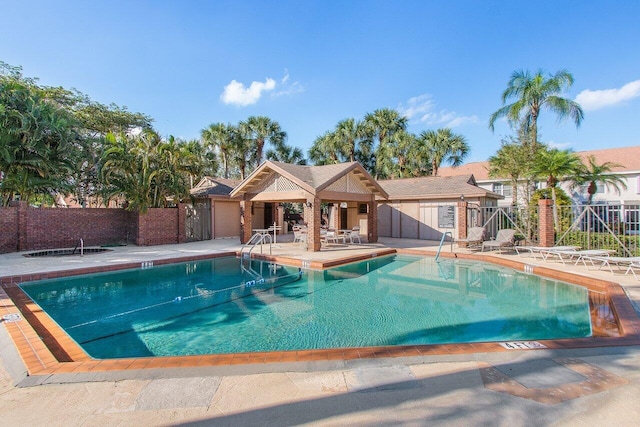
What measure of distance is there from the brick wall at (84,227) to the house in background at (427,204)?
12.6 meters

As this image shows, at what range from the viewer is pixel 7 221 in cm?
1399

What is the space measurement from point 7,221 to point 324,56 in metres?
17.1

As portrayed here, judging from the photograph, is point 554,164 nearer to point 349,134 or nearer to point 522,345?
point 522,345

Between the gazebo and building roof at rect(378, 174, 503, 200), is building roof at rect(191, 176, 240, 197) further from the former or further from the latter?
building roof at rect(378, 174, 503, 200)

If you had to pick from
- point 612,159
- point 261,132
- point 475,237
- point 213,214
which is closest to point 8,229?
point 213,214

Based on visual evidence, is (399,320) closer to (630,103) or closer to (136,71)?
(136,71)

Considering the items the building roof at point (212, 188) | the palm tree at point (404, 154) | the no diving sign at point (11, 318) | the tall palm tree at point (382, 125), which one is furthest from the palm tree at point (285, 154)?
the no diving sign at point (11, 318)

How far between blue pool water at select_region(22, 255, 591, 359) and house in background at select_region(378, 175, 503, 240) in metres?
7.35

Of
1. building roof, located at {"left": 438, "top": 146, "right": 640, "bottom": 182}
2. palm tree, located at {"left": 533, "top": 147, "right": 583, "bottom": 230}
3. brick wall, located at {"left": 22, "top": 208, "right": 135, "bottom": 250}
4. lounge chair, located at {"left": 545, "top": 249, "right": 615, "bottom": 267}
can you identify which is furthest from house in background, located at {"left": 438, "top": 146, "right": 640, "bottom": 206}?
brick wall, located at {"left": 22, "top": 208, "right": 135, "bottom": 250}

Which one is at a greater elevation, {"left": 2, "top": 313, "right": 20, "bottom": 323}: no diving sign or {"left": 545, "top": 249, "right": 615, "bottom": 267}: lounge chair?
{"left": 545, "top": 249, "right": 615, "bottom": 267}: lounge chair

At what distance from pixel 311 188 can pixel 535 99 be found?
14.2m

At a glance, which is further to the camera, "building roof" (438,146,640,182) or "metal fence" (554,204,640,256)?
"building roof" (438,146,640,182)

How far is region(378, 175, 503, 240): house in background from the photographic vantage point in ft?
60.3

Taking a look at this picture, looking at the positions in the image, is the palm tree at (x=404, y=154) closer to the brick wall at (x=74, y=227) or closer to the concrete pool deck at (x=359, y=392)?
the brick wall at (x=74, y=227)
